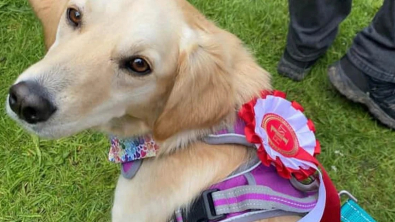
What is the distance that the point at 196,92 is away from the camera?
1990 mm

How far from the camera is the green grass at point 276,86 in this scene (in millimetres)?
3053

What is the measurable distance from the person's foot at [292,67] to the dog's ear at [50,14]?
179 centimetres

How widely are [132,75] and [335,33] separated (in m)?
2.01

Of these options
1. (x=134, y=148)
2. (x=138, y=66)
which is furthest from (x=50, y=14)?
(x=134, y=148)

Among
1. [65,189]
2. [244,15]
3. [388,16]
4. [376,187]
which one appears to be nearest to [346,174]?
[376,187]

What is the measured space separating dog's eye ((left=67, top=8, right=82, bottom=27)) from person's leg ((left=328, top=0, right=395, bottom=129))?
194cm

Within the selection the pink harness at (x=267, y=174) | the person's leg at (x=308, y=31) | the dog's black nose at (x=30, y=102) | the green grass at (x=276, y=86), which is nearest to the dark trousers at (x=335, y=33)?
the person's leg at (x=308, y=31)

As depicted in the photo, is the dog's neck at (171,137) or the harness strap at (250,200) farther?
the dog's neck at (171,137)

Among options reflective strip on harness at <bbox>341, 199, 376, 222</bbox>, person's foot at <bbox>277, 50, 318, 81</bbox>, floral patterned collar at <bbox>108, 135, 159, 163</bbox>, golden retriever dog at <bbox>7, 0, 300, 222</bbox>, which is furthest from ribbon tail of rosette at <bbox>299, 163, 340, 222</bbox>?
person's foot at <bbox>277, 50, 318, 81</bbox>

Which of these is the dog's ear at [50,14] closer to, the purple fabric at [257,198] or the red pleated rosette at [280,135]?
the red pleated rosette at [280,135]

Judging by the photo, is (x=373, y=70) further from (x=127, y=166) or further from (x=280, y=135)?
(x=127, y=166)

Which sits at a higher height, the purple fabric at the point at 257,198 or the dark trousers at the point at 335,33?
the purple fabric at the point at 257,198

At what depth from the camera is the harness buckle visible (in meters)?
1.99

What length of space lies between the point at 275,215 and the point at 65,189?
1.48m
